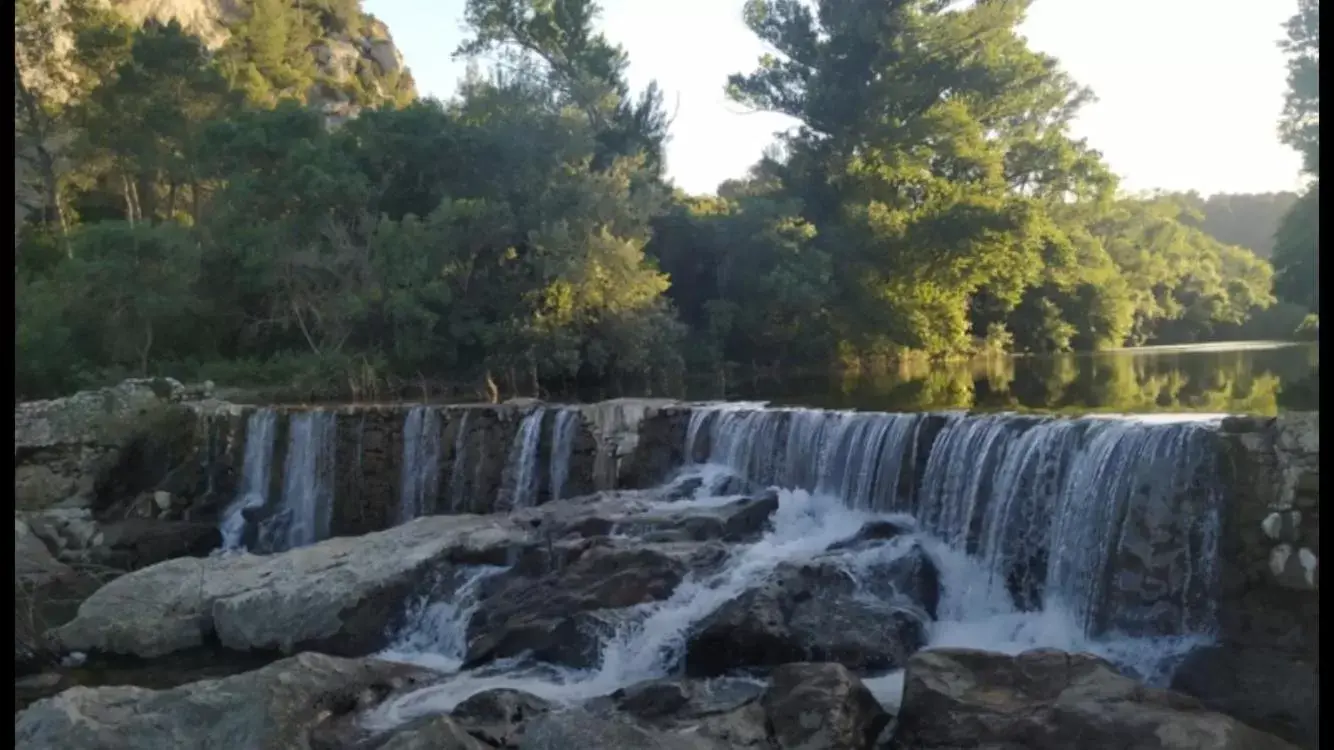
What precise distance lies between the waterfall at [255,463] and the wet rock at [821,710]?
954 centimetres

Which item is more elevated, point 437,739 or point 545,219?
point 545,219

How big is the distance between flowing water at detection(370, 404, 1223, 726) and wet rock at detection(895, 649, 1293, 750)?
75 centimetres

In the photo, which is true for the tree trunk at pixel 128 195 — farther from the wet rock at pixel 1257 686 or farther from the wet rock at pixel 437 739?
the wet rock at pixel 1257 686

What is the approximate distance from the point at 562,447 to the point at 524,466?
1.75 ft

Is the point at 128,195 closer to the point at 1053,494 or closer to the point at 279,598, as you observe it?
the point at 279,598

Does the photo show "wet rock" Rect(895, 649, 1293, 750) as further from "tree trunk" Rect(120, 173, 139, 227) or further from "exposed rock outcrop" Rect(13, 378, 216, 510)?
"tree trunk" Rect(120, 173, 139, 227)

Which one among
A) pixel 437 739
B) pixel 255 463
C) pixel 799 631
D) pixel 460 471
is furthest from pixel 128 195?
pixel 437 739

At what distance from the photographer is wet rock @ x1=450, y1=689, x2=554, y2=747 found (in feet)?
21.4

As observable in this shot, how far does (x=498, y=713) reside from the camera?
6820mm

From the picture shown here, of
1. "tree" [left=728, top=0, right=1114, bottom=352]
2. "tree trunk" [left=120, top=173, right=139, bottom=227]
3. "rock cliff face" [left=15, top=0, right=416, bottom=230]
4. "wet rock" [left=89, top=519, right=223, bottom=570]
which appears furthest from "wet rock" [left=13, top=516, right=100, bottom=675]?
"rock cliff face" [left=15, top=0, right=416, bottom=230]

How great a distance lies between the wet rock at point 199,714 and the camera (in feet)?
21.1

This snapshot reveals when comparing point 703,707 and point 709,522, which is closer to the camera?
point 703,707

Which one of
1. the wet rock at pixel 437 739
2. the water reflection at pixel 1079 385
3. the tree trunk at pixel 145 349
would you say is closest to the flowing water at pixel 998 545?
the wet rock at pixel 437 739

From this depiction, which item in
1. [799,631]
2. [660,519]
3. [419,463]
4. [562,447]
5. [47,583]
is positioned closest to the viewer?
[799,631]
